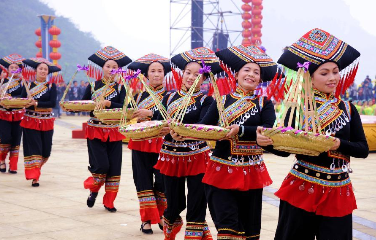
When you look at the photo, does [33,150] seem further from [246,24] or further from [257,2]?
[257,2]

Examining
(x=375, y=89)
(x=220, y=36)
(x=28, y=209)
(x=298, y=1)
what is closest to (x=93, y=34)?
(x=298, y=1)

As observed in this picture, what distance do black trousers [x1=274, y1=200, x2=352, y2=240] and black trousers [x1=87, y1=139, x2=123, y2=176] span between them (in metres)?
3.41

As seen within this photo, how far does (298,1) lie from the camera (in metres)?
70.8

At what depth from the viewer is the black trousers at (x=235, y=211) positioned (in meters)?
4.12

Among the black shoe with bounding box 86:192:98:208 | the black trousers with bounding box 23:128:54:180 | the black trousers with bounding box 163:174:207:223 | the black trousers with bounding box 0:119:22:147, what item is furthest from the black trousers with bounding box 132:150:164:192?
the black trousers with bounding box 0:119:22:147

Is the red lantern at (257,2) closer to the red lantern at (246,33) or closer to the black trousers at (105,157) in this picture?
the red lantern at (246,33)

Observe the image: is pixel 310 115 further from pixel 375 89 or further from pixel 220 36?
pixel 220 36

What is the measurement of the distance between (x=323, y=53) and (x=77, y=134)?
13.8 metres

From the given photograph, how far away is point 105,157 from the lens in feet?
22.4

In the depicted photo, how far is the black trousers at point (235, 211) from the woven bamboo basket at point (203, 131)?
0.52 m

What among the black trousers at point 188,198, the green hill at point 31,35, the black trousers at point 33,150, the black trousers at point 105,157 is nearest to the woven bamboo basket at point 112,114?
the black trousers at point 188,198

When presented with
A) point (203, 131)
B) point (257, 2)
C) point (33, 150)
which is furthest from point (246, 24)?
point (203, 131)

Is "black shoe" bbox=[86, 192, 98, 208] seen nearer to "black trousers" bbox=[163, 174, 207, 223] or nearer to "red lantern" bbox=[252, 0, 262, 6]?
"black trousers" bbox=[163, 174, 207, 223]

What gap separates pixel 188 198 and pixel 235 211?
32.9 inches
